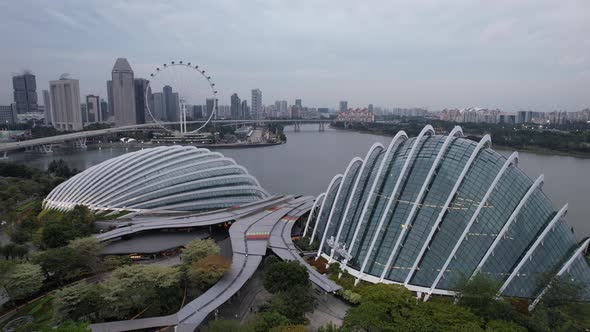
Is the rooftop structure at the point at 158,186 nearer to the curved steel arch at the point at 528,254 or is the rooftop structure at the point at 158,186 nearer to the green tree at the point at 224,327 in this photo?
the green tree at the point at 224,327

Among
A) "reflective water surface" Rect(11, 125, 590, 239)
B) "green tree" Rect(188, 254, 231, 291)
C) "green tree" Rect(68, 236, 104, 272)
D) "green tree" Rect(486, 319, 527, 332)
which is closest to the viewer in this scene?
"green tree" Rect(486, 319, 527, 332)

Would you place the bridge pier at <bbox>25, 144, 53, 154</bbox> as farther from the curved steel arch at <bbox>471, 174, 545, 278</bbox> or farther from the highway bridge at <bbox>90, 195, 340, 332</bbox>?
the curved steel arch at <bbox>471, 174, 545, 278</bbox>

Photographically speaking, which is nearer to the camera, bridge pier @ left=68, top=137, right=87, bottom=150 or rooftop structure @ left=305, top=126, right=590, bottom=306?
rooftop structure @ left=305, top=126, right=590, bottom=306

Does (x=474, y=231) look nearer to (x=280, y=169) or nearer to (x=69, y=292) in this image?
(x=69, y=292)

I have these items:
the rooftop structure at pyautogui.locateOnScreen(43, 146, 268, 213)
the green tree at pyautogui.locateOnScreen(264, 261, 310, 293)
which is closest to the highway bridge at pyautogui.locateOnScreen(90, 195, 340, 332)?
the green tree at pyautogui.locateOnScreen(264, 261, 310, 293)

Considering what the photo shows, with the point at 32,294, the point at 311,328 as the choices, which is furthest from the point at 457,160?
the point at 32,294

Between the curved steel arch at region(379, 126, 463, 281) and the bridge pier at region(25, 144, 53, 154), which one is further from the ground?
the curved steel arch at region(379, 126, 463, 281)

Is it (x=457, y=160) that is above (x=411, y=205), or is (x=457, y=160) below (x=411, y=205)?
above
